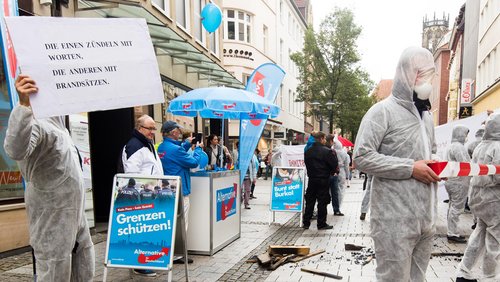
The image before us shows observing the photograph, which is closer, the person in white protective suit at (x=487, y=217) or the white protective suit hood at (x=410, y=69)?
the white protective suit hood at (x=410, y=69)

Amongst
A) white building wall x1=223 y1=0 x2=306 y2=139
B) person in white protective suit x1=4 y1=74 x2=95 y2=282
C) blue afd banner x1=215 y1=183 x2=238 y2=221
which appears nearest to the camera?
person in white protective suit x1=4 y1=74 x2=95 y2=282

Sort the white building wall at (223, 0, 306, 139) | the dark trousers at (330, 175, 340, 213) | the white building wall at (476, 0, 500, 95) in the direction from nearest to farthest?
the dark trousers at (330, 175, 340, 213) → the white building wall at (476, 0, 500, 95) → the white building wall at (223, 0, 306, 139)

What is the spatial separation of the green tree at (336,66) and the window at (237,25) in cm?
646

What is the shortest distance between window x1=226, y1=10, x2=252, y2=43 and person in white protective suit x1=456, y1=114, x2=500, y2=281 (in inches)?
946

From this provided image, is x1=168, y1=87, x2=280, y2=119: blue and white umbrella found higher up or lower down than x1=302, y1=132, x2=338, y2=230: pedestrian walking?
higher up

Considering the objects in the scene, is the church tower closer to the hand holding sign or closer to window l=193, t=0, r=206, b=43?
window l=193, t=0, r=206, b=43

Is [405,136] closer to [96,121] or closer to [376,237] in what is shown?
[376,237]

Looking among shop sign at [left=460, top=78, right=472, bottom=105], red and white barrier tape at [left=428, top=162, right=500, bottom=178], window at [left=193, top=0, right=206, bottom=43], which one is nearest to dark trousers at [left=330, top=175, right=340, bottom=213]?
red and white barrier tape at [left=428, top=162, right=500, bottom=178]

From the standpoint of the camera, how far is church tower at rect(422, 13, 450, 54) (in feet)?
313

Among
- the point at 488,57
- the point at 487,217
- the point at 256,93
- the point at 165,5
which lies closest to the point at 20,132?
the point at 487,217

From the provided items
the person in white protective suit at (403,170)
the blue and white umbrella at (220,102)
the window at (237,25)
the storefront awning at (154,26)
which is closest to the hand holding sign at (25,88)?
the person in white protective suit at (403,170)

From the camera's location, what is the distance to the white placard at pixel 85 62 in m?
2.27

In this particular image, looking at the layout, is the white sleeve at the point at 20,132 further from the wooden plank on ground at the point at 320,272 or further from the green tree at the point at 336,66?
the green tree at the point at 336,66

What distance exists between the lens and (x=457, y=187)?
21.9ft
